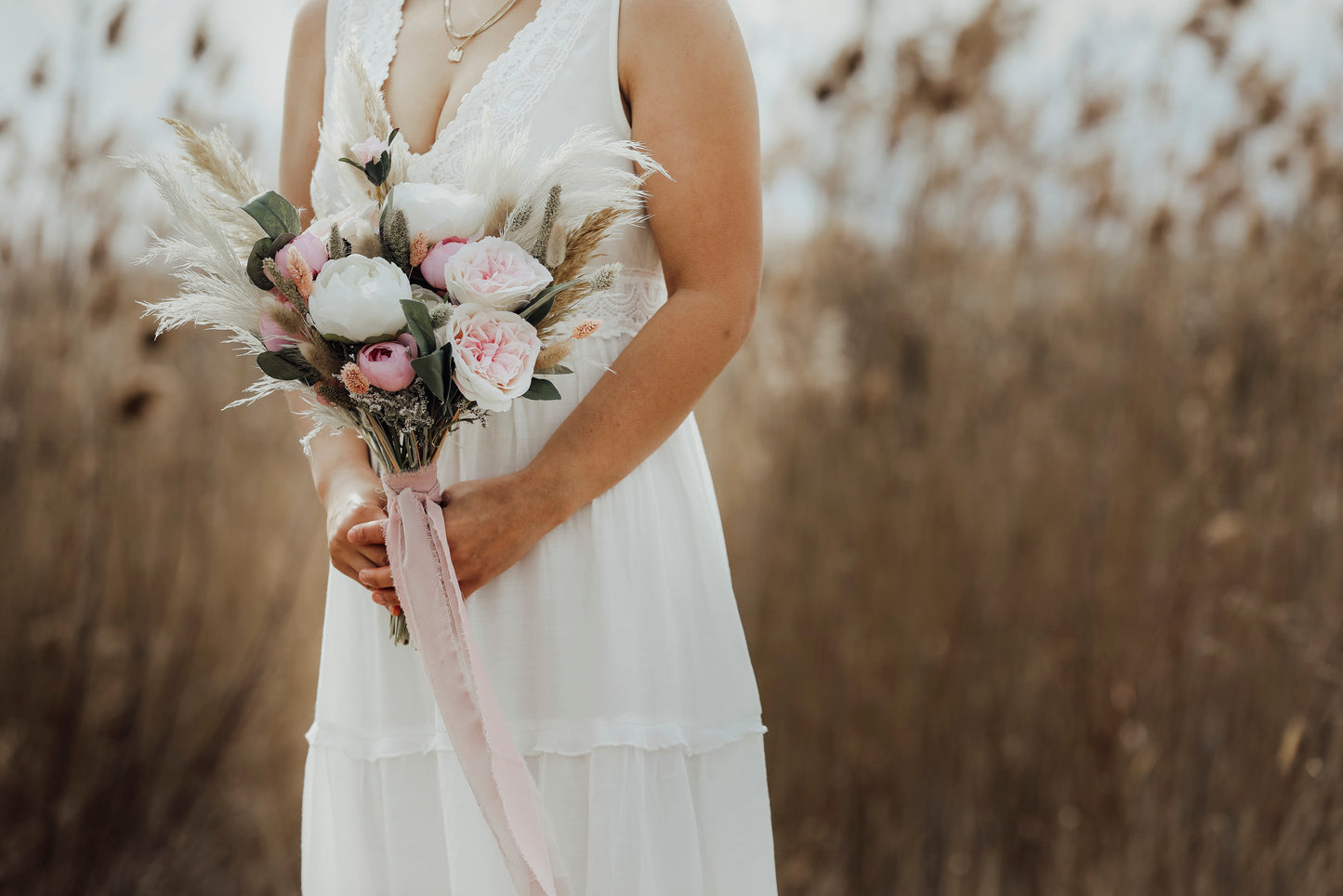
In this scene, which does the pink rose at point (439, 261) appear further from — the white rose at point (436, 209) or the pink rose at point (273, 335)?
the pink rose at point (273, 335)

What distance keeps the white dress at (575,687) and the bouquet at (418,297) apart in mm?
118

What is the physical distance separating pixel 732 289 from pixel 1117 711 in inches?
71.2

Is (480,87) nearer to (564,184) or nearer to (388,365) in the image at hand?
(564,184)

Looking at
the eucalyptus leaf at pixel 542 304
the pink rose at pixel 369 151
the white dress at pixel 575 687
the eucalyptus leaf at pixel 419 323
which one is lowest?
the white dress at pixel 575 687

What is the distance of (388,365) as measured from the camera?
35.9 inches

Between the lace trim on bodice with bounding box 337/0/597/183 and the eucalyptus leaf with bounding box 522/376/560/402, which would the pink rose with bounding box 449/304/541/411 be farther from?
the lace trim on bodice with bounding box 337/0/597/183

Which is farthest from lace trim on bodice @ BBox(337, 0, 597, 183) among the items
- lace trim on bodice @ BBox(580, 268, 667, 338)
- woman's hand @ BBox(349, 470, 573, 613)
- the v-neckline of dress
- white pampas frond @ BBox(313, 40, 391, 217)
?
woman's hand @ BBox(349, 470, 573, 613)

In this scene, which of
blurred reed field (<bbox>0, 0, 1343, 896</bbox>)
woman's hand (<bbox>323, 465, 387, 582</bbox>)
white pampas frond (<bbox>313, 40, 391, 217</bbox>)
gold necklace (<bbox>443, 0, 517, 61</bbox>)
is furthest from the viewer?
blurred reed field (<bbox>0, 0, 1343, 896</bbox>)

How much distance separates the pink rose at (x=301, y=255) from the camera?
91 centimetres

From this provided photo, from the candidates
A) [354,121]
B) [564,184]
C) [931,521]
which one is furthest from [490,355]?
[931,521]

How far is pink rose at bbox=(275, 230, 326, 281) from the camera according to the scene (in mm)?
911

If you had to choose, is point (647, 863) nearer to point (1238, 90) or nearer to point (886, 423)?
point (886, 423)

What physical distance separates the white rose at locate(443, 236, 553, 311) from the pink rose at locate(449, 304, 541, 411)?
0.02m

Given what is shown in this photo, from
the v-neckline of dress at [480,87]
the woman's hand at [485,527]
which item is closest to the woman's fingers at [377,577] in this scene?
the woman's hand at [485,527]
